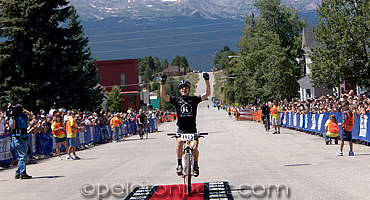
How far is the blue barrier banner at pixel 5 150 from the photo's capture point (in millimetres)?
14451

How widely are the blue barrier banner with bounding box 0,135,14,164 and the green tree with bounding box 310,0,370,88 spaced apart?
24014 millimetres

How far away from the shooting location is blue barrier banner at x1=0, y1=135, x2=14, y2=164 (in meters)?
14.5

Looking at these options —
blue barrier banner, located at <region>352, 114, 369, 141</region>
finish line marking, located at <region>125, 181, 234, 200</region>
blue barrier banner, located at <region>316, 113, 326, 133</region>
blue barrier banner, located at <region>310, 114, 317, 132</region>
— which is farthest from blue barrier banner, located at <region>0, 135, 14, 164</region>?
blue barrier banner, located at <region>310, 114, 317, 132</region>

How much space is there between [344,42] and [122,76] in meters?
53.3

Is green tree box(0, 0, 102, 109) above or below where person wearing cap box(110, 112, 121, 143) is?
above

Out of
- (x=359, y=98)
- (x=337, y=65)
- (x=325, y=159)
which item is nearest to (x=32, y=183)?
(x=325, y=159)

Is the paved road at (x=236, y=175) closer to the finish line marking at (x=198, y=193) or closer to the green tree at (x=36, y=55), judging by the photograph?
the finish line marking at (x=198, y=193)

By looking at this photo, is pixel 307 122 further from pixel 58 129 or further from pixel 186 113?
pixel 186 113

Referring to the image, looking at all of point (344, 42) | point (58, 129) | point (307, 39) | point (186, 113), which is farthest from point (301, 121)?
point (307, 39)

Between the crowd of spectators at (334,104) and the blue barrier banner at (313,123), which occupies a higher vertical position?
the crowd of spectators at (334,104)

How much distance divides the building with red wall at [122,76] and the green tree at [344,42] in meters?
50.0

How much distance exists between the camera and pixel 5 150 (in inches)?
579

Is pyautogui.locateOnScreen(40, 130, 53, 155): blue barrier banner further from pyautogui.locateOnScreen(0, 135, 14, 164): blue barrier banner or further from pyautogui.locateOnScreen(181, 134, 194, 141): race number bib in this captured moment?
pyautogui.locateOnScreen(181, 134, 194, 141): race number bib

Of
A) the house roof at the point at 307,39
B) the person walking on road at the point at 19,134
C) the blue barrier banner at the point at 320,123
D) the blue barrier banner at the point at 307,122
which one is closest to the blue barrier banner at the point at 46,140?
the person walking on road at the point at 19,134
